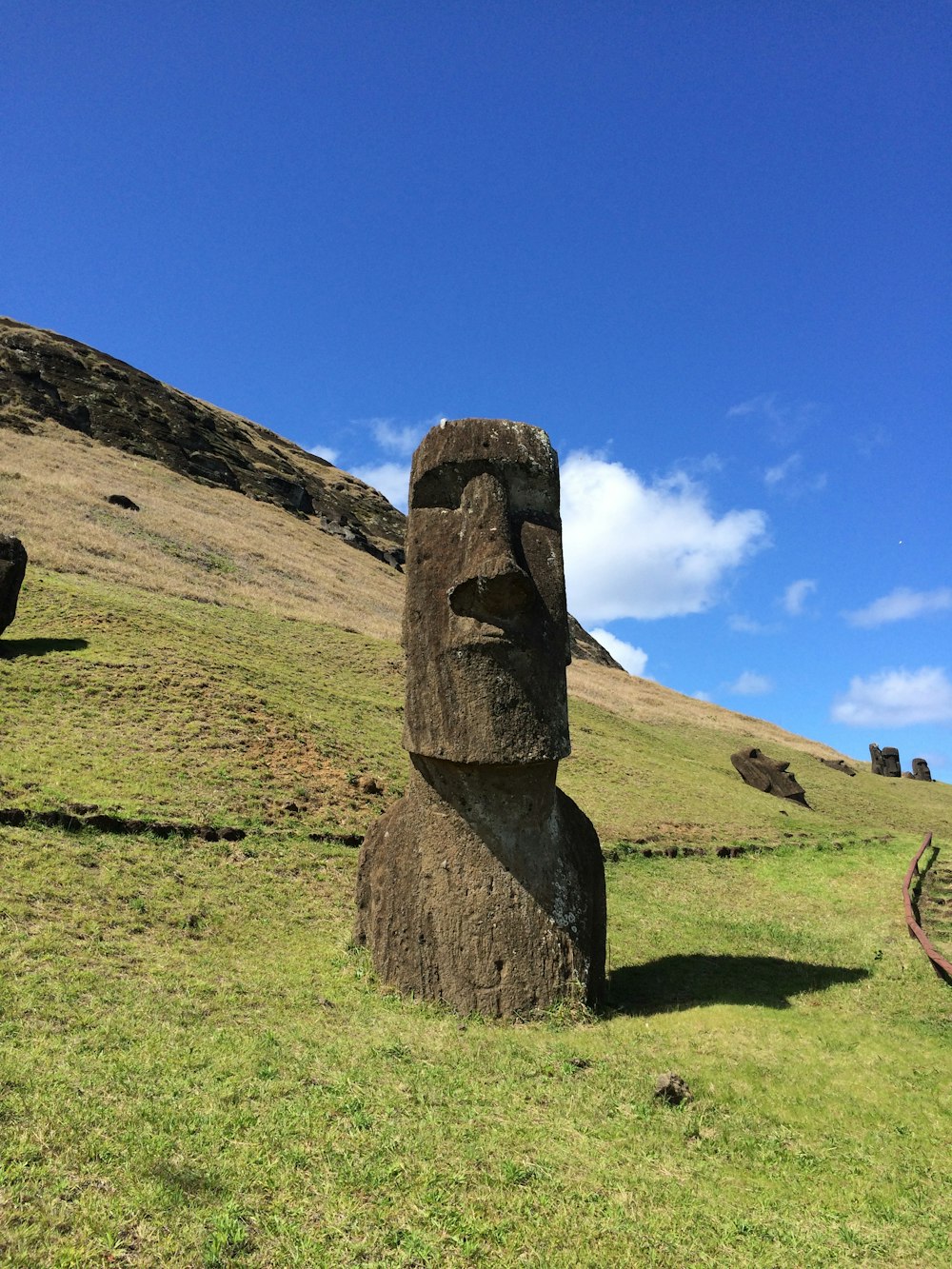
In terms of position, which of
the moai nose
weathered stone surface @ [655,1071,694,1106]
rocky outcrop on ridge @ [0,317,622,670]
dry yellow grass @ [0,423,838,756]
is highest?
rocky outcrop on ridge @ [0,317,622,670]

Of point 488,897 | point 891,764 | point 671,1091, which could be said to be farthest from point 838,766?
point 671,1091

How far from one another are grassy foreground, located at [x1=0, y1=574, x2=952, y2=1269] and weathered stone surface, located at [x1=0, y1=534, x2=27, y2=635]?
418 cm

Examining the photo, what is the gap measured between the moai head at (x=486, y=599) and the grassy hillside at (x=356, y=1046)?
2.54m

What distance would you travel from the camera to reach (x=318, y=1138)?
5242 mm

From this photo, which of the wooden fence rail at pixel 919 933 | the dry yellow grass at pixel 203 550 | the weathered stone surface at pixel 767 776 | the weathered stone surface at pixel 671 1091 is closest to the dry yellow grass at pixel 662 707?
the dry yellow grass at pixel 203 550

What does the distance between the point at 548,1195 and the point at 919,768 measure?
45.9 metres

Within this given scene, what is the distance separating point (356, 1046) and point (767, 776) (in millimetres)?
24269

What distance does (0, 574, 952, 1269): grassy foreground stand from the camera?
4.53 metres

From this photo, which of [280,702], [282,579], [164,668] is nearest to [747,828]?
[280,702]

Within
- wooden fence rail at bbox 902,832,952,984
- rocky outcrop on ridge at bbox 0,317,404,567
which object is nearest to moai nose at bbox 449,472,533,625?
wooden fence rail at bbox 902,832,952,984

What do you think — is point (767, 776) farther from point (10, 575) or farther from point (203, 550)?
point (203, 550)

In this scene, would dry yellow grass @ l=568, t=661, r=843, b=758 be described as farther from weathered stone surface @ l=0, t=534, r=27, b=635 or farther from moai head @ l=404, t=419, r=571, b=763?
moai head @ l=404, t=419, r=571, b=763

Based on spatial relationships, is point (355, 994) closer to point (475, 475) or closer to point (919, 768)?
point (475, 475)

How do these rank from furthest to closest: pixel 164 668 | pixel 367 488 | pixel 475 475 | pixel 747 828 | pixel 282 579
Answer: pixel 367 488 < pixel 282 579 < pixel 747 828 < pixel 164 668 < pixel 475 475
